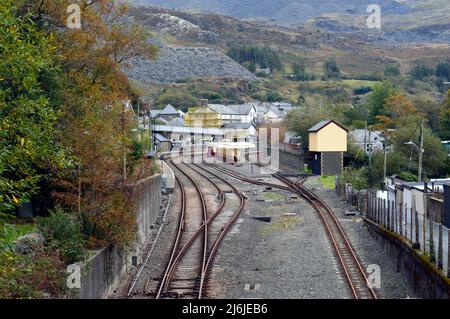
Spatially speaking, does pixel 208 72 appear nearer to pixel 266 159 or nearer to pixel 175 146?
pixel 175 146

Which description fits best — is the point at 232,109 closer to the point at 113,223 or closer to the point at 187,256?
the point at 187,256

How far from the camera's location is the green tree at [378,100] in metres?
67.1

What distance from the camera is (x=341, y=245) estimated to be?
1977 cm

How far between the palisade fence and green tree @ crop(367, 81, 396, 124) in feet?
119

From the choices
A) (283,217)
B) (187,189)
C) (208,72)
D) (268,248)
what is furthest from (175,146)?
Answer: (208,72)

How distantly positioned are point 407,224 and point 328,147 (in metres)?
25.6

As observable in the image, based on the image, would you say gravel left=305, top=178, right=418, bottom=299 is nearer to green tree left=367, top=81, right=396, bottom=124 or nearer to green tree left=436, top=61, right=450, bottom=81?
green tree left=367, top=81, right=396, bottom=124

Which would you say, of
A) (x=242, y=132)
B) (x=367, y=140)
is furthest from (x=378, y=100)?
(x=367, y=140)

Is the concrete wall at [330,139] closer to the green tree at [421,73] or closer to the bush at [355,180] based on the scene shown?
the bush at [355,180]

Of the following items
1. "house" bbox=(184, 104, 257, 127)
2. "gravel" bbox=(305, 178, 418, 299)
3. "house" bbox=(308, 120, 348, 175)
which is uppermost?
"house" bbox=(184, 104, 257, 127)

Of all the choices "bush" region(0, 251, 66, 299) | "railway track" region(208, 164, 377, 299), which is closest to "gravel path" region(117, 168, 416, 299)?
"railway track" region(208, 164, 377, 299)

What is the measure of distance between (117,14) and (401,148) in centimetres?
2684

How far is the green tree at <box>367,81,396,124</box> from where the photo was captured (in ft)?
220
